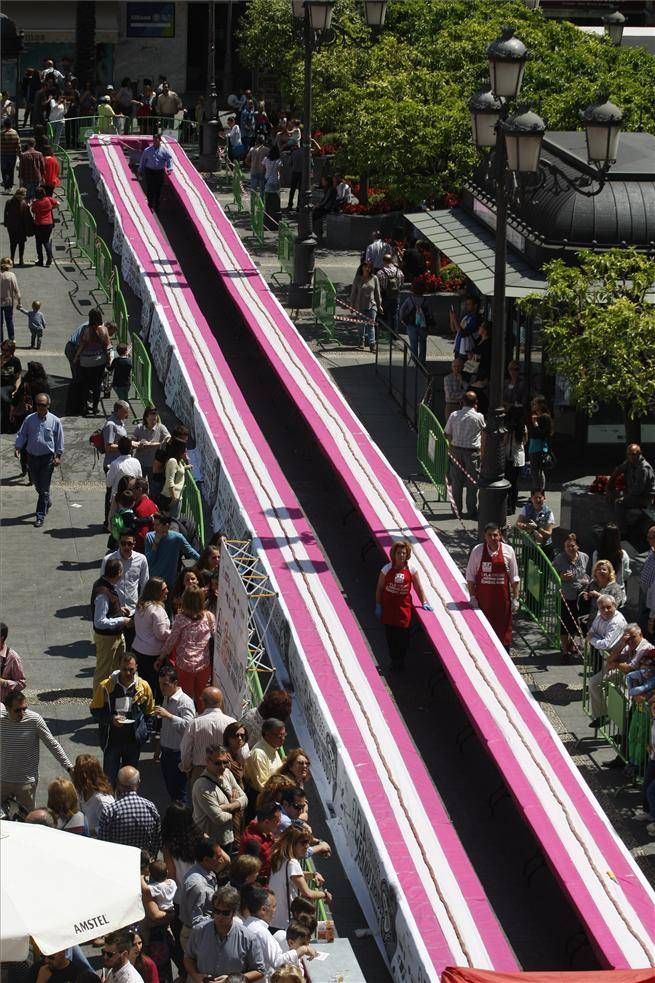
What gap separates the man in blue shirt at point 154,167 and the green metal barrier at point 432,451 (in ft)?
37.1

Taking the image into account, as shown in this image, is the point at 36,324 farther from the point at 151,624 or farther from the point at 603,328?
the point at 151,624

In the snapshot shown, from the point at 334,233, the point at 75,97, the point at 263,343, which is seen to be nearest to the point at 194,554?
the point at 263,343

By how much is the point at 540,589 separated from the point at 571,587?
58 centimetres

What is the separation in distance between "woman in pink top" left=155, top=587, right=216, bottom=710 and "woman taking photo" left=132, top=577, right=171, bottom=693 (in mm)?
84

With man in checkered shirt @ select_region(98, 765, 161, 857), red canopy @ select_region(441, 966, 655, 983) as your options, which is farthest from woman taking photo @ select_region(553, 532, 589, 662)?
red canopy @ select_region(441, 966, 655, 983)

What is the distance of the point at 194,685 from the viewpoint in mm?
17906

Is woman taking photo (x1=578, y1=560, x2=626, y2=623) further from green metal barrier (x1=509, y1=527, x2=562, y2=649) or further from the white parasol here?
the white parasol

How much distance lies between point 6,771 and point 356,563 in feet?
23.2

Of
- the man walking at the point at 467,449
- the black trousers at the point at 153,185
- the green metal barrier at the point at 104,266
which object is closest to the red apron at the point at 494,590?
the man walking at the point at 467,449

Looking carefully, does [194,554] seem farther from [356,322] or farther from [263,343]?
[356,322]

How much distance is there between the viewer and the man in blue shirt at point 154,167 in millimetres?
34938

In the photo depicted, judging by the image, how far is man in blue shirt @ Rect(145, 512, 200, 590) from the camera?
1956cm

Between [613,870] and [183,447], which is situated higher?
[183,447]

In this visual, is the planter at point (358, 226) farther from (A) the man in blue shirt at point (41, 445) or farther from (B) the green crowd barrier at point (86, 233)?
(A) the man in blue shirt at point (41, 445)
